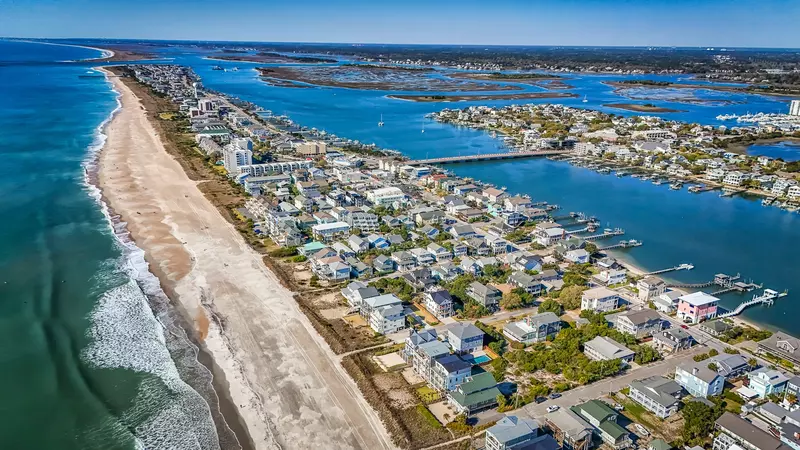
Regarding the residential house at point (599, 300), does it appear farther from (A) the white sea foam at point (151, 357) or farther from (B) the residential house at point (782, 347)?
(A) the white sea foam at point (151, 357)

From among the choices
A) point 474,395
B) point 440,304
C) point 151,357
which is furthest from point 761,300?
point 151,357

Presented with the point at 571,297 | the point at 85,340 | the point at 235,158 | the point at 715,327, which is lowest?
the point at 85,340

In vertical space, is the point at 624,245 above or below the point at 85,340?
above

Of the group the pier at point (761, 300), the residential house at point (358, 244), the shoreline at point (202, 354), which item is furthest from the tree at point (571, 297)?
the shoreline at point (202, 354)

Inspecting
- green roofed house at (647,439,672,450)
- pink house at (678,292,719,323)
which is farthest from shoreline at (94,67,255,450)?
pink house at (678,292,719,323)

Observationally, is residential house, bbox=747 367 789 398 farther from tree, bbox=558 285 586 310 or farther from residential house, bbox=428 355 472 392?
residential house, bbox=428 355 472 392

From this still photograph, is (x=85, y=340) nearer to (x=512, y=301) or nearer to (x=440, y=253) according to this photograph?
(x=440, y=253)
